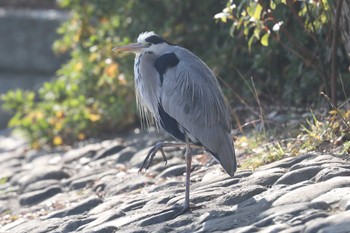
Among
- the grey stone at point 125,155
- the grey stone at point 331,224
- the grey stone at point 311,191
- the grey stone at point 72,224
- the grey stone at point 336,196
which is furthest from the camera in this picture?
the grey stone at point 125,155

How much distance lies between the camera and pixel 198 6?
33.1 ft

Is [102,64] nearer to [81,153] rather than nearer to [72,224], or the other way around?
[81,153]

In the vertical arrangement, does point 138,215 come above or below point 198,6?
below

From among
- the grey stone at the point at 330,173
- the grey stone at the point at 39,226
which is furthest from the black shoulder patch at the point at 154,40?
the grey stone at the point at 330,173

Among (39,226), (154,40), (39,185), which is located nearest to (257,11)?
(154,40)

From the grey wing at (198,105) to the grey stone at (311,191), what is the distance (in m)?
0.90

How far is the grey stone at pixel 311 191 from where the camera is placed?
5247 millimetres

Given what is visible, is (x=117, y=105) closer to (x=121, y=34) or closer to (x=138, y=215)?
(x=121, y=34)

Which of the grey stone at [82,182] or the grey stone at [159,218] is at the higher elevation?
the grey stone at [82,182]

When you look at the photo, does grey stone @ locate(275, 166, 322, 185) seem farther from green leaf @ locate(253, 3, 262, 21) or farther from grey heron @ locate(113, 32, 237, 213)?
green leaf @ locate(253, 3, 262, 21)

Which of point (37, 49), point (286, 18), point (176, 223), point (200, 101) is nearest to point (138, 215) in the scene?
point (176, 223)

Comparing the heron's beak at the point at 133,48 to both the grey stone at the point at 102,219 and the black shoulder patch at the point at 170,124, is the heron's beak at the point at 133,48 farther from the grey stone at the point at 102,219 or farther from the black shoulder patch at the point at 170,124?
the grey stone at the point at 102,219

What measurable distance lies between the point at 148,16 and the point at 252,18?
3.42 meters

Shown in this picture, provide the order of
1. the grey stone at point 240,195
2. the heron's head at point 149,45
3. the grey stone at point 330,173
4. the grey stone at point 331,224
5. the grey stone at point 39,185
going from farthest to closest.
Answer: the grey stone at point 39,185, the heron's head at point 149,45, the grey stone at point 240,195, the grey stone at point 330,173, the grey stone at point 331,224
